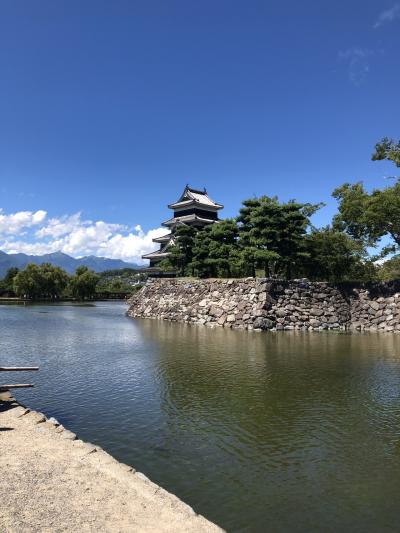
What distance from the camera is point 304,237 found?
34.6m

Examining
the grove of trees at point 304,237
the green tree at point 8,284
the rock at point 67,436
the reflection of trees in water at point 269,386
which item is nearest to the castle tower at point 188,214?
the grove of trees at point 304,237

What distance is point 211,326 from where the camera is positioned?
3097 centimetres

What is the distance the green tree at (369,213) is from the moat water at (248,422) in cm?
1186

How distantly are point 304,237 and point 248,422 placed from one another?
89.0 ft

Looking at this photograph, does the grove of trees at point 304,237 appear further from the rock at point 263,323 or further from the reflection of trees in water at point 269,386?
the reflection of trees in water at point 269,386

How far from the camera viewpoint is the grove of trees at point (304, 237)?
2832cm

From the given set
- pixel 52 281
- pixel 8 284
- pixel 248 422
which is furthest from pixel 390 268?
pixel 8 284

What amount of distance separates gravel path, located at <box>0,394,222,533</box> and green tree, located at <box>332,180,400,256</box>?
25276mm

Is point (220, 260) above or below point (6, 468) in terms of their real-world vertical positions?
above

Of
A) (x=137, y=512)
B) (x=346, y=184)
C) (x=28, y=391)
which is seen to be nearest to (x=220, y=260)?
(x=346, y=184)

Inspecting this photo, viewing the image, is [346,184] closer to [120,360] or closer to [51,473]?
[120,360]

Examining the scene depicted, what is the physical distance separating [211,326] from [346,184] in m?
15.4

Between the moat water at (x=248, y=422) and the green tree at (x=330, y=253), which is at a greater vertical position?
the green tree at (x=330, y=253)

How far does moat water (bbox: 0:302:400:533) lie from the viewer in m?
5.91
